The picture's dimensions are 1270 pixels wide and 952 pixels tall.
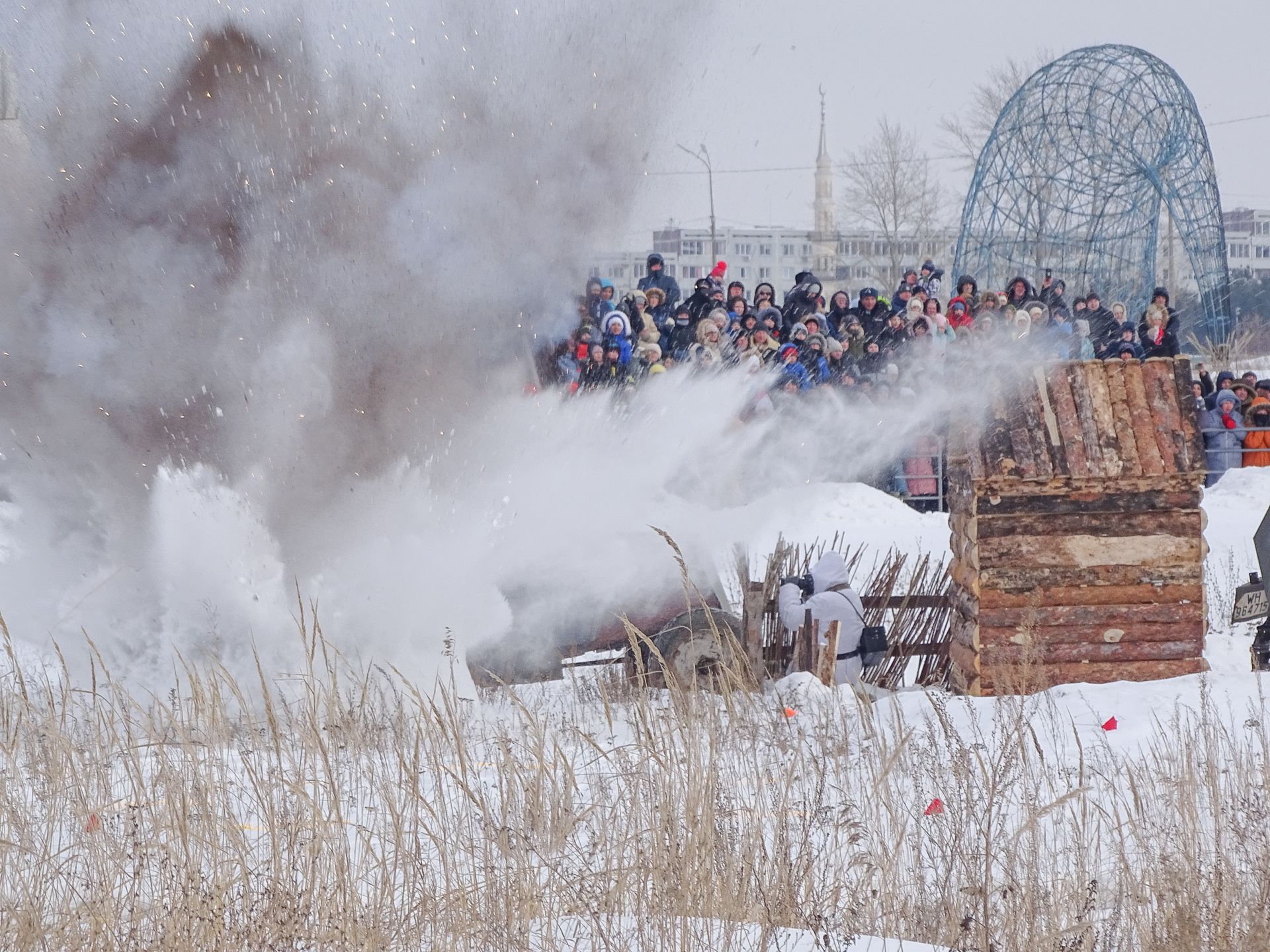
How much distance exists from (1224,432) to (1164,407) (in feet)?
26.4

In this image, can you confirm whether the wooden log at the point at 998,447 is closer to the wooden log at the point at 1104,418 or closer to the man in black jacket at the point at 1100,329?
the wooden log at the point at 1104,418

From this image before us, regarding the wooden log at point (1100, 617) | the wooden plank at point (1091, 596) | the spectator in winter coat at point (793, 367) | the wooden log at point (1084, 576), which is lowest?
the wooden log at point (1100, 617)

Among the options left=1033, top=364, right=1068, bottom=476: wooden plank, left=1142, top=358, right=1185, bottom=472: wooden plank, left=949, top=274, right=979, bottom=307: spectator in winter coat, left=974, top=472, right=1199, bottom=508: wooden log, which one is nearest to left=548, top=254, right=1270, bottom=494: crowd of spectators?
left=949, top=274, right=979, bottom=307: spectator in winter coat

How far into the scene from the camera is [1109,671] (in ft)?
25.6

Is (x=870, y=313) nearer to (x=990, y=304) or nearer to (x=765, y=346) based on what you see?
(x=765, y=346)

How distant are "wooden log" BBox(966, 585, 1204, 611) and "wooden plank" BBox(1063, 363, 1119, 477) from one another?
2.43ft

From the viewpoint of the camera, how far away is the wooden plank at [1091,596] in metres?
7.68

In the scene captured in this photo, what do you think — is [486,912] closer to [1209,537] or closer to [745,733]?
[745,733]

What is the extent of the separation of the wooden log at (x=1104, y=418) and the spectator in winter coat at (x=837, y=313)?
5825mm

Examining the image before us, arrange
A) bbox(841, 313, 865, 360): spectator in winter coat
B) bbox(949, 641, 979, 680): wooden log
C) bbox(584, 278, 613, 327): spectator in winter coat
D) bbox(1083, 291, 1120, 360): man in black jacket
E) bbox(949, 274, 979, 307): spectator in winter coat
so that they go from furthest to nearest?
bbox(949, 274, 979, 307): spectator in winter coat, bbox(1083, 291, 1120, 360): man in black jacket, bbox(841, 313, 865, 360): spectator in winter coat, bbox(584, 278, 613, 327): spectator in winter coat, bbox(949, 641, 979, 680): wooden log

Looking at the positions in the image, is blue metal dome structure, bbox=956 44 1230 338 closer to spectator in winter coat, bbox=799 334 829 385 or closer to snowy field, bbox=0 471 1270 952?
spectator in winter coat, bbox=799 334 829 385

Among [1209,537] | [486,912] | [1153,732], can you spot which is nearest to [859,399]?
[1209,537]

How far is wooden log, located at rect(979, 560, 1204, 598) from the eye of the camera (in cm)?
768

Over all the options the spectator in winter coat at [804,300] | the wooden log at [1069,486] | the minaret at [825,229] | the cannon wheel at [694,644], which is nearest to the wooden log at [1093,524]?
the wooden log at [1069,486]
